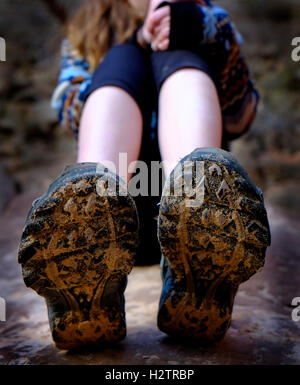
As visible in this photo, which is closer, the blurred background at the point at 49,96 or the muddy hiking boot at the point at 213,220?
the muddy hiking boot at the point at 213,220

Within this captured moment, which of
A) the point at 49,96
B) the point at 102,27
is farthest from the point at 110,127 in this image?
the point at 49,96

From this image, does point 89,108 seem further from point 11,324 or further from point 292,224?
point 292,224

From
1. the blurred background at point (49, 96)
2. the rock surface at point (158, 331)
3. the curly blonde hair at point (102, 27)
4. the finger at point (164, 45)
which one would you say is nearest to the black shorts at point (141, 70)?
the finger at point (164, 45)

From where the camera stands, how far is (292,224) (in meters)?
1.62

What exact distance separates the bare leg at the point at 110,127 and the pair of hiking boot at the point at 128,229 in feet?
0.44

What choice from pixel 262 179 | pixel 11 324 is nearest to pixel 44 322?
pixel 11 324

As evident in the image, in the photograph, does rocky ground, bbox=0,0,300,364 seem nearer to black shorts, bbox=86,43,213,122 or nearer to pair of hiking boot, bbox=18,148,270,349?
pair of hiking boot, bbox=18,148,270,349

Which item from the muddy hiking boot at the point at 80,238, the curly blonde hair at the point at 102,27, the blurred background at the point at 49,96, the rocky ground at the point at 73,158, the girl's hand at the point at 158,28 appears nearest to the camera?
the muddy hiking boot at the point at 80,238

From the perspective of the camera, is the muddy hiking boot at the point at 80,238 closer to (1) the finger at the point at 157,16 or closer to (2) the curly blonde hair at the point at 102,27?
(1) the finger at the point at 157,16

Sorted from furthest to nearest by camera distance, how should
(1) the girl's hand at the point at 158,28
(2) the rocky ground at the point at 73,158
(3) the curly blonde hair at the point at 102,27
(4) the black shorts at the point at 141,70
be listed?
(3) the curly blonde hair at the point at 102,27 < (1) the girl's hand at the point at 158,28 < (4) the black shorts at the point at 141,70 < (2) the rocky ground at the point at 73,158

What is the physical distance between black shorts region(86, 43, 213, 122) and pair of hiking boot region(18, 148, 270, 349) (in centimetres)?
27

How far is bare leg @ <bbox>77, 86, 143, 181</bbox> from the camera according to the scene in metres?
0.71

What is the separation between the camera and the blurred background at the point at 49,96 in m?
2.63

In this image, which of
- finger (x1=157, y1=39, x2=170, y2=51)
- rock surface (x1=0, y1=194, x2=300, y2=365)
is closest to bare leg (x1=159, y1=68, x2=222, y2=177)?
finger (x1=157, y1=39, x2=170, y2=51)
